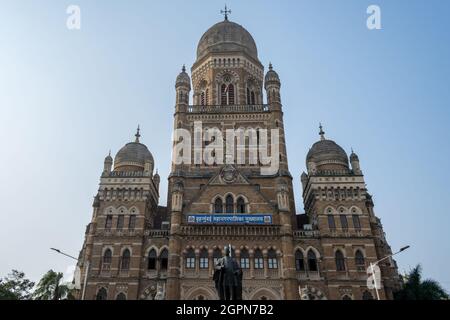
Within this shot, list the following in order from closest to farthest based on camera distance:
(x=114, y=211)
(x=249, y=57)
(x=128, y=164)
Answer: (x=114, y=211) → (x=128, y=164) → (x=249, y=57)

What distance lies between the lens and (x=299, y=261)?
30906 millimetres

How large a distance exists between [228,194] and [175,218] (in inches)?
209

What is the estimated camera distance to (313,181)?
34.0 meters

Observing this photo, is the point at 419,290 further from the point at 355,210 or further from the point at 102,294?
the point at 102,294

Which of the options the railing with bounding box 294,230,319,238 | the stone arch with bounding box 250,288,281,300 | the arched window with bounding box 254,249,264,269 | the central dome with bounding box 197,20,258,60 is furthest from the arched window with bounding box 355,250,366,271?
the central dome with bounding box 197,20,258,60

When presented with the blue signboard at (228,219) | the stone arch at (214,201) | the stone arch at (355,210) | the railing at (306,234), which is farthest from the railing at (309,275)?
the stone arch at (214,201)

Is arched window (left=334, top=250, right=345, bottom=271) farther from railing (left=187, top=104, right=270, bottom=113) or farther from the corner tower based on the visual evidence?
railing (left=187, top=104, right=270, bottom=113)

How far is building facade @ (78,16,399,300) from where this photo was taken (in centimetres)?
2961

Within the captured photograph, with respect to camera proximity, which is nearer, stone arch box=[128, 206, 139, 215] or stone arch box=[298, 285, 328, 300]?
stone arch box=[298, 285, 328, 300]

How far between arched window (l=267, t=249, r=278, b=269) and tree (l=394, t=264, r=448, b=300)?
11342 mm

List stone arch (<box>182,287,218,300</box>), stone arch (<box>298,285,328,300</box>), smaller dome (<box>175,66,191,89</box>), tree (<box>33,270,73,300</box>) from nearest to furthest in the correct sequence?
stone arch (<box>182,287,218,300</box>) → stone arch (<box>298,285,328,300</box>) → tree (<box>33,270,73,300</box>) → smaller dome (<box>175,66,191,89</box>)

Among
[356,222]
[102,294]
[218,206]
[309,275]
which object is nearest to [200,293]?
[218,206]

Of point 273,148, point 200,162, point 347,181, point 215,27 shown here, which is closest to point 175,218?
point 200,162
